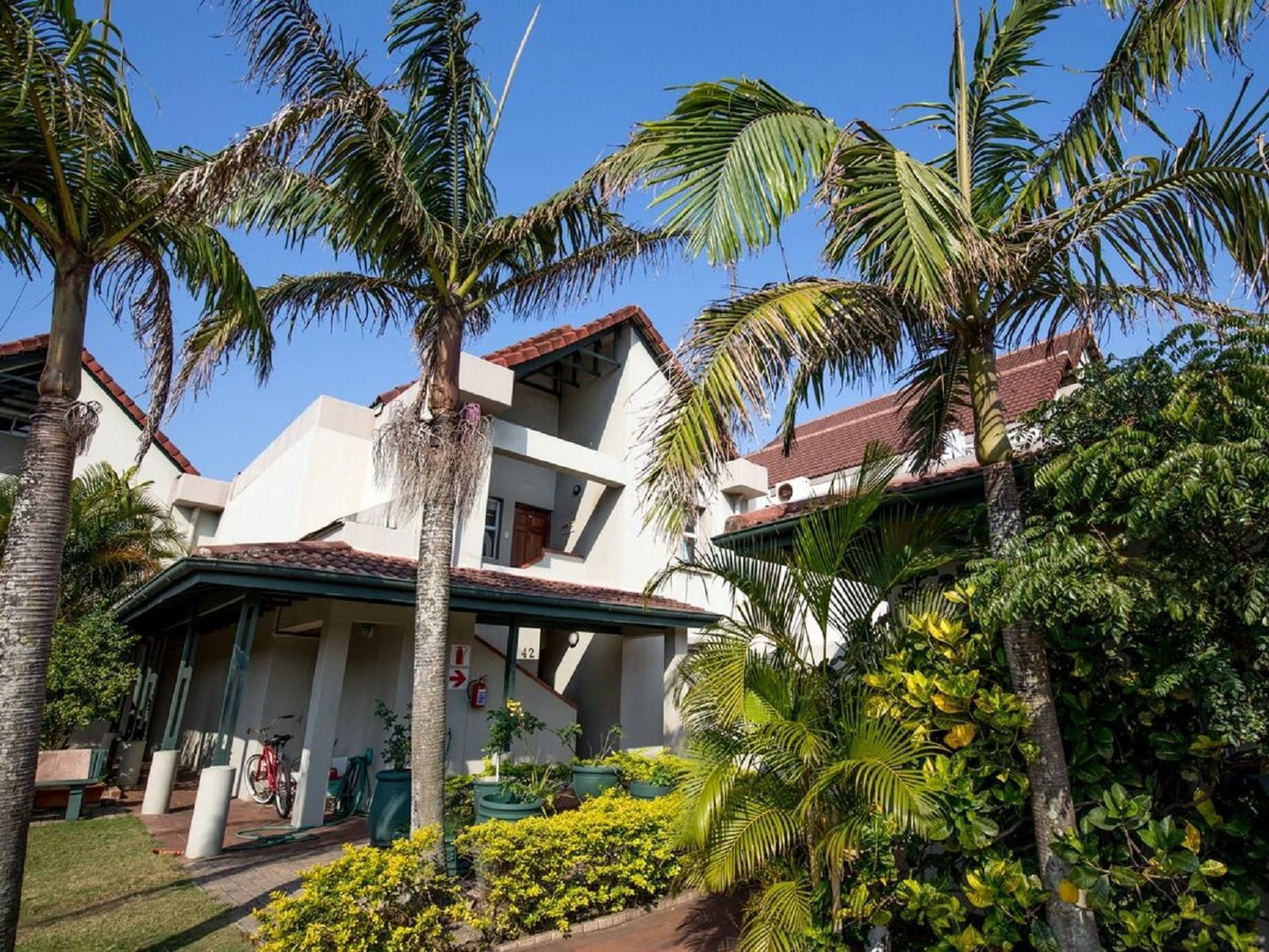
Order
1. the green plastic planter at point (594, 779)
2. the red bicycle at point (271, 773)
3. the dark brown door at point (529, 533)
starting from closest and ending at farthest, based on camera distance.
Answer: the green plastic planter at point (594, 779)
the red bicycle at point (271, 773)
the dark brown door at point (529, 533)

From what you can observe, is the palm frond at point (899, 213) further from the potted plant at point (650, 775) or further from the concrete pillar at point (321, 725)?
the concrete pillar at point (321, 725)

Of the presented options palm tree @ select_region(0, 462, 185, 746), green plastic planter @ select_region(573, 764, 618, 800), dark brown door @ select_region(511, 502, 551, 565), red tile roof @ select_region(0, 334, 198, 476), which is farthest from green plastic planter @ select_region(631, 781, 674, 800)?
red tile roof @ select_region(0, 334, 198, 476)

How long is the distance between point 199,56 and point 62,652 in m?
10.6

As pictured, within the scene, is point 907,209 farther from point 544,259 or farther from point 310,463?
point 310,463

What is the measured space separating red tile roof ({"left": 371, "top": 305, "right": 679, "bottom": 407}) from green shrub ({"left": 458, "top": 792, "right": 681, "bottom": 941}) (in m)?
8.49

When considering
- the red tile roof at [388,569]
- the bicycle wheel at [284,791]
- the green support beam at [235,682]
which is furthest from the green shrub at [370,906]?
the bicycle wheel at [284,791]

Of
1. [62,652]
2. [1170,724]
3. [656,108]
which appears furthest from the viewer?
[62,652]

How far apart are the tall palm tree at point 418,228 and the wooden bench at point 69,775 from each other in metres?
7.18

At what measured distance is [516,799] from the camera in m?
8.12

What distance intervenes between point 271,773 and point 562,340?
9.54 meters

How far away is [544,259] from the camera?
8.02 m

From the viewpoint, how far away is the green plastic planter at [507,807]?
310 inches

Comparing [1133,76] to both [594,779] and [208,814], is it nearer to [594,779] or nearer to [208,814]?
[594,779]

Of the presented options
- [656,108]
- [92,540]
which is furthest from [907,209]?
[92,540]
